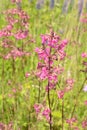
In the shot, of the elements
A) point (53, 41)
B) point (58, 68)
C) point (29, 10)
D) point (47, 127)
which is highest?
point (53, 41)

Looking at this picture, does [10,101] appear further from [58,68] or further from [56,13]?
[56,13]

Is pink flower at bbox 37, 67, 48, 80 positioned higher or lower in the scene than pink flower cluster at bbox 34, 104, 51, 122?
higher

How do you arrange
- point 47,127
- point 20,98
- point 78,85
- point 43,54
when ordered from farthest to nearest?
point 78,85 < point 20,98 < point 47,127 < point 43,54

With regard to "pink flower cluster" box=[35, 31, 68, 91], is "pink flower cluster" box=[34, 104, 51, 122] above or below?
below

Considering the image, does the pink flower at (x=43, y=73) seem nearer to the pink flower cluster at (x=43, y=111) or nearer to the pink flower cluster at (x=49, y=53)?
the pink flower cluster at (x=49, y=53)

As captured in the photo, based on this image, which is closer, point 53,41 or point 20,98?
point 53,41

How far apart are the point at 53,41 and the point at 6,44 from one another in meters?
0.60

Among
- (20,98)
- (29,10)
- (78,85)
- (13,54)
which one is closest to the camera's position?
(13,54)

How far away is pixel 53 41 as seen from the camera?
1.81 m

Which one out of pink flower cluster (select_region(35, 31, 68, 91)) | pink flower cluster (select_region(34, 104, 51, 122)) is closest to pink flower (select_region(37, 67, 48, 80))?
pink flower cluster (select_region(35, 31, 68, 91))

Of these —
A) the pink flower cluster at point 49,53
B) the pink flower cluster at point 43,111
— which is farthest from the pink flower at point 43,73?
the pink flower cluster at point 43,111

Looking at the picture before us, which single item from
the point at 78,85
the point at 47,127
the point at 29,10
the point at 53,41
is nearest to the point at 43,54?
the point at 53,41

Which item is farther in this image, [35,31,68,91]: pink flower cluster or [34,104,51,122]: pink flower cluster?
[34,104,51,122]: pink flower cluster

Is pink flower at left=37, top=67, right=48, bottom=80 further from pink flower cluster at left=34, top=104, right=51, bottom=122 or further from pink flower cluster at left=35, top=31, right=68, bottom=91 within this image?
pink flower cluster at left=34, top=104, right=51, bottom=122
